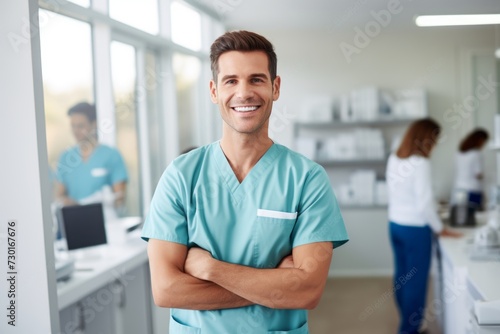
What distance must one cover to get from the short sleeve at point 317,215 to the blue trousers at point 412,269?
2404mm

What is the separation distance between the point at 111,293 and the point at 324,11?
3.58 metres

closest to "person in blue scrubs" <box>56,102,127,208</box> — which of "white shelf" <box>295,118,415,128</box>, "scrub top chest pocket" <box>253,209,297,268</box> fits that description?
"scrub top chest pocket" <box>253,209,297,268</box>

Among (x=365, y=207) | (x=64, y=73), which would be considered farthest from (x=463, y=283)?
(x=365, y=207)

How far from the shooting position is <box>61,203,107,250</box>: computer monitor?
Result: 109 inches

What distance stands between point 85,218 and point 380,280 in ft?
12.5

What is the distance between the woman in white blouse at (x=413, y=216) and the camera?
365cm

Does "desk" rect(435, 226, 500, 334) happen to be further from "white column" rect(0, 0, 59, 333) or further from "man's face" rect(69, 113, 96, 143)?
"man's face" rect(69, 113, 96, 143)

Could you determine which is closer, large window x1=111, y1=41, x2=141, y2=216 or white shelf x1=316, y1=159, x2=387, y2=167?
large window x1=111, y1=41, x2=141, y2=216

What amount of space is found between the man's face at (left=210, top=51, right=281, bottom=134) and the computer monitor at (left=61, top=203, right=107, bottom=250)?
5.26 ft

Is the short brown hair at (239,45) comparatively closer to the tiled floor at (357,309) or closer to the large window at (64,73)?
the large window at (64,73)

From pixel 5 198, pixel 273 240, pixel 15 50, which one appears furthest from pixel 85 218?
pixel 273 240

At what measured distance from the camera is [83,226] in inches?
112

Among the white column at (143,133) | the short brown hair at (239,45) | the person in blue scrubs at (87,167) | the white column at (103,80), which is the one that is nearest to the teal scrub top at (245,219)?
the short brown hair at (239,45)

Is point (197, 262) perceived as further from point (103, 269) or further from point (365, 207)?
point (365, 207)
